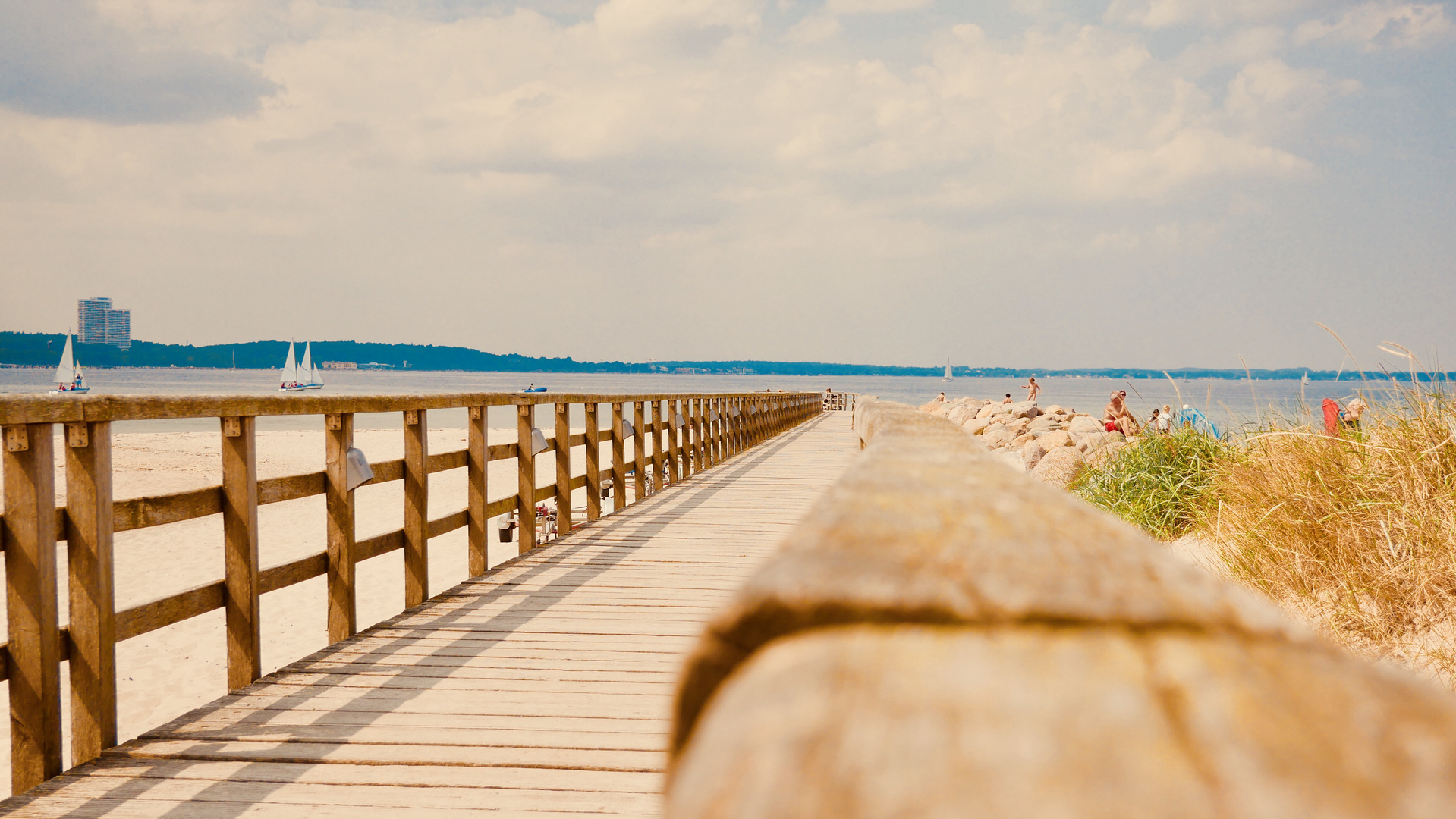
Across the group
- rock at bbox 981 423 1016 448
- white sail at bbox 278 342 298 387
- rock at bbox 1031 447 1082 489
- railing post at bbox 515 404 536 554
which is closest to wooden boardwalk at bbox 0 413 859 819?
railing post at bbox 515 404 536 554

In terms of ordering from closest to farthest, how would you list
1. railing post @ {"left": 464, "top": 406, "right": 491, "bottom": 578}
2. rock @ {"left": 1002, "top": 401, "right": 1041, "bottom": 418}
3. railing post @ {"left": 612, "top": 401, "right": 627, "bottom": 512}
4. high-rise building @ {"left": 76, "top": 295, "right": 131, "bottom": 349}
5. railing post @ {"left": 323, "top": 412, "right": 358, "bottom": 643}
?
railing post @ {"left": 323, "top": 412, "right": 358, "bottom": 643} < railing post @ {"left": 464, "top": 406, "right": 491, "bottom": 578} < railing post @ {"left": 612, "top": 401, "right": 627, "bottom": 512} < rock @ {"left": 1002, "top": 401, "right": 1041, "bottom": 418} < high-rise building @ {"left": 76, "top": 295, "right": 131, "bottom": 349}

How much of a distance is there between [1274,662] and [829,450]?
15.8 metres

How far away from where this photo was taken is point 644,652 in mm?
3988

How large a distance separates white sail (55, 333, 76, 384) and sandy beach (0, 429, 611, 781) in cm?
4156

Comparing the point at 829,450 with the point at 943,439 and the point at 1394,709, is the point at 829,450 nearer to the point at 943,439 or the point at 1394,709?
the point at 943,439

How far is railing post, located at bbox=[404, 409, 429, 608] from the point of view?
15.2 ft

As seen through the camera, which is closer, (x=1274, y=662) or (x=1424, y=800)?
(x=1424, y=800)

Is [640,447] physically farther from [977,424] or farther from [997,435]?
[977,424]

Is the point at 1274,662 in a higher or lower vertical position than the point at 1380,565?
higher

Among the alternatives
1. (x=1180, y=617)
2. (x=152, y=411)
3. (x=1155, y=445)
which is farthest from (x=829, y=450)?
(x=1180, y=617)

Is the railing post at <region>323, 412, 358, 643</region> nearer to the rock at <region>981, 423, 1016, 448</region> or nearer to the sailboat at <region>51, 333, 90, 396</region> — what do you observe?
the rock at <region>981, 423, 1016, 448</region>

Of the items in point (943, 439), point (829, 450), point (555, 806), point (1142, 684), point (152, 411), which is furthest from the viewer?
point (829, 450)

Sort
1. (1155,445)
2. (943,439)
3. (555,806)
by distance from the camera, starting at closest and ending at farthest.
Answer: (943,439)
(555,806)
(1155,445)

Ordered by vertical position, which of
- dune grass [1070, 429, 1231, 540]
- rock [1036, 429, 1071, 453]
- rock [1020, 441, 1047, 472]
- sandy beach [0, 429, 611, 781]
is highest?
dune grass [1070, 429, 1231, 540]
